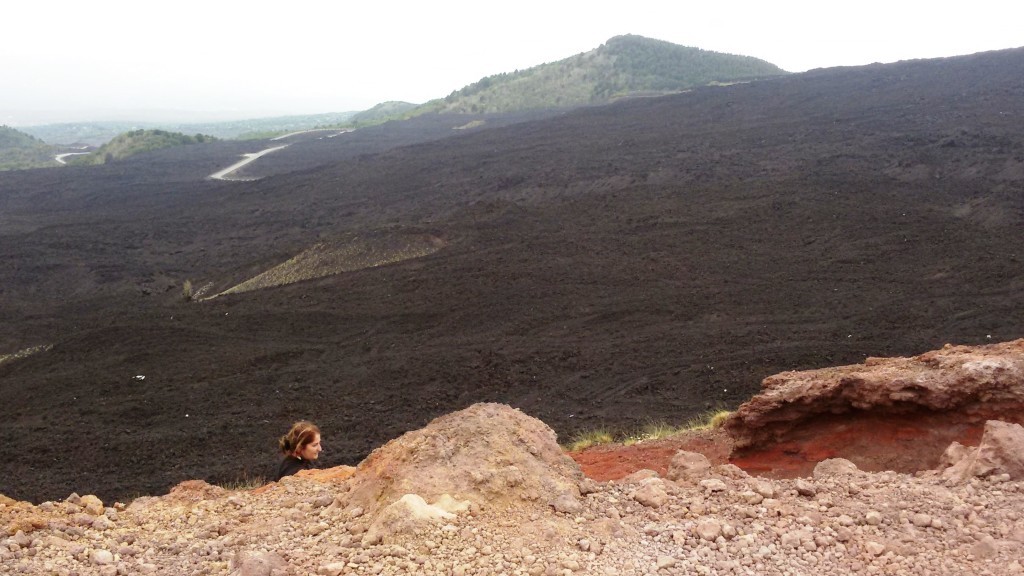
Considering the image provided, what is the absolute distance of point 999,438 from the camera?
4.36 metres

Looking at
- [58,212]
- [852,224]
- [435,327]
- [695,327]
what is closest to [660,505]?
[695,327]

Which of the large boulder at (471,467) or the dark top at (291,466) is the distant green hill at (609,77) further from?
the large boulder at (471,467)

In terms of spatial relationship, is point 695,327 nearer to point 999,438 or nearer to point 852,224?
point 852,224

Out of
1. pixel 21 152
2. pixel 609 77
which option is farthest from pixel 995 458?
pixel 21 152

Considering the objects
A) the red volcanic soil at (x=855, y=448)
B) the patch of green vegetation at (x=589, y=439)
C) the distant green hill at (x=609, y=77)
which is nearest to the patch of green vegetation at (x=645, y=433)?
the patch of green vegetation at (x=589, y=439)

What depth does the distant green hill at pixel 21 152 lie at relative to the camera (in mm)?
62897

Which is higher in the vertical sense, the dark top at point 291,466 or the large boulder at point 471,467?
the large boulder at point 471,467

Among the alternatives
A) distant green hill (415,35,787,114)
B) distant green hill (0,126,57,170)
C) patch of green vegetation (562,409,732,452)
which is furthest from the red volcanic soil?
distant green hill (0,126,57,170)

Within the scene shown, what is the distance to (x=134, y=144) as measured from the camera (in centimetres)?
6247

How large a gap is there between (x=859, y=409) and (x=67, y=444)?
11.9 meters

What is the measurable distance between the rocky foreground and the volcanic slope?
6.46 m

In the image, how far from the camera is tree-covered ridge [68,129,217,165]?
195 feet

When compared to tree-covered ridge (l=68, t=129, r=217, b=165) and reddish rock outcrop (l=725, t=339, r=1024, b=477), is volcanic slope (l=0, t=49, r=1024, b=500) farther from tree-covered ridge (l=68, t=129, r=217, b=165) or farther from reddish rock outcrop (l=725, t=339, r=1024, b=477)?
tree-covered ridge (l=68, t=129, r=217, b=165)

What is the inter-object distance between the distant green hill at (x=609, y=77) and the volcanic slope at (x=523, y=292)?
37509 millimetres
